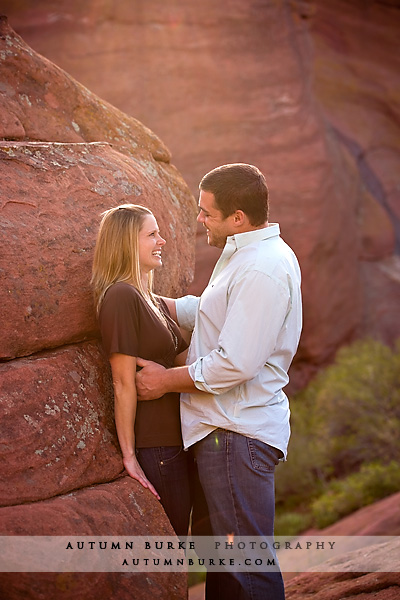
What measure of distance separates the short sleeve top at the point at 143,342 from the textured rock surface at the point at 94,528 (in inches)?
10.1

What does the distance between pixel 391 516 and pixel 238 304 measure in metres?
4.52

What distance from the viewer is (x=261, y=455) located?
3008 mm

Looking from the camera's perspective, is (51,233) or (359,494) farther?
(359,494)

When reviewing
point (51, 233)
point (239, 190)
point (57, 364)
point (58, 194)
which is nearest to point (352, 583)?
point (57, 364)

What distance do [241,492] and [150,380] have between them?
60cm

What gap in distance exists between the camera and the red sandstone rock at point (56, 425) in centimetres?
288

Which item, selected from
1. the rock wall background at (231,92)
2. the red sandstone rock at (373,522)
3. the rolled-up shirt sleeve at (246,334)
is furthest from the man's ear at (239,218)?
the rock wall background at (231,92)

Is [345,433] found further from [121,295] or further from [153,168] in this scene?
[121,295]

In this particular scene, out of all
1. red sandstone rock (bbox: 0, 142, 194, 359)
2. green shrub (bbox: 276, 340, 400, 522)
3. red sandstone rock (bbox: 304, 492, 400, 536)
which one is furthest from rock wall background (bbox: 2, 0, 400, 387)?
red sandstone rock (bbox: 0, 142, 194, 359)

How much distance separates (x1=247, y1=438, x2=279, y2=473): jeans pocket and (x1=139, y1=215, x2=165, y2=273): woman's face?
2.92 feet

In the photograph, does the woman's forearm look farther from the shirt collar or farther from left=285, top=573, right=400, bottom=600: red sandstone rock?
left=285, top=573, right=400, bottom=600: red sandstone rock

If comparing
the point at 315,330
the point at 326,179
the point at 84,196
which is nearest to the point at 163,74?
the point at 326,179

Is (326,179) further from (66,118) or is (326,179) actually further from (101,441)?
(101,441)

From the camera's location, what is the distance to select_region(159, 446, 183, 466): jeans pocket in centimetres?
314
